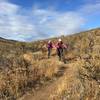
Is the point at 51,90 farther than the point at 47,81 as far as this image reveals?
No

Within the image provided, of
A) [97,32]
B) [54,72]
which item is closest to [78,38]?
[97,32]

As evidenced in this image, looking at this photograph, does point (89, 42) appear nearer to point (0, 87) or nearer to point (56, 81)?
point (56, 81)

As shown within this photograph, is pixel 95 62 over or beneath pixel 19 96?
over

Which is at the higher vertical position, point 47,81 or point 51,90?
point 47,81

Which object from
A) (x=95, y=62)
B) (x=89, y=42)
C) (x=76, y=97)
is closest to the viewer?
(x=76, y=97)

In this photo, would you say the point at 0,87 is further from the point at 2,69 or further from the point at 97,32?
the point at 97,32

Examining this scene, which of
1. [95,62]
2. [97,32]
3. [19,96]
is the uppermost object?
[97,32]

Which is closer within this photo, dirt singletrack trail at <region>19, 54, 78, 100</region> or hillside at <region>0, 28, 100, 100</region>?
hillside at <region>0, 28, 100, 100</region>

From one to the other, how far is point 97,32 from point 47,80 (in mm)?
27468

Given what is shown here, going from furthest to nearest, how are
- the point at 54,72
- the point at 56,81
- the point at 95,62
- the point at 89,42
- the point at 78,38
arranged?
the point at 78,38 → the point at 89,42 → the point at 54,72 → the point at 56,81 → the point at 95,62

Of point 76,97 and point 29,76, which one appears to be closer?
point 76,97

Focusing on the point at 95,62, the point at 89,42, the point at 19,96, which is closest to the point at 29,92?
the point at 19,96

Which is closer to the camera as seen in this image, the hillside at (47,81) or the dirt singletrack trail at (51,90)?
the hillside at (47,81)

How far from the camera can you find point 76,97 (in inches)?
416
